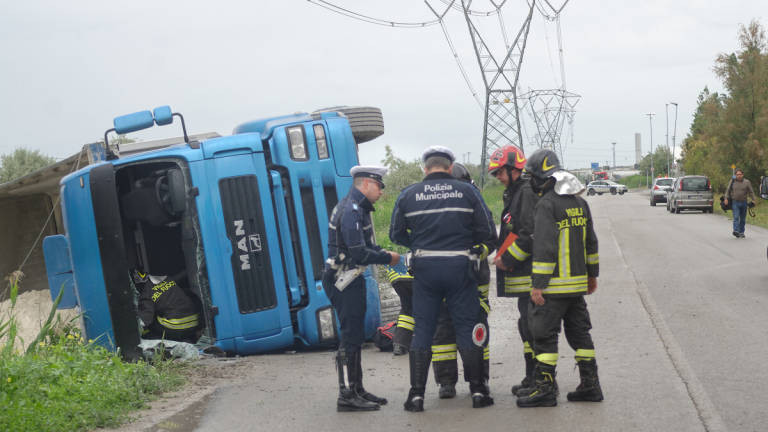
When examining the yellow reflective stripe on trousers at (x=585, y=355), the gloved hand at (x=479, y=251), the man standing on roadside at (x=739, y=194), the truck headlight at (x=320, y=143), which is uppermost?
the truck headlight at (x=320, y=143)

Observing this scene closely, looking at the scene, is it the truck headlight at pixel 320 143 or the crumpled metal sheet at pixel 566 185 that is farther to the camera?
the truck headlight at pixel 320 143

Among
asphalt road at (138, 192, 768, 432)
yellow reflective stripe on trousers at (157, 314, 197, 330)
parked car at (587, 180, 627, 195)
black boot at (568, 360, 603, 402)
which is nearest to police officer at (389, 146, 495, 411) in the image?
asphalt road at (138, 192, 768, 432)

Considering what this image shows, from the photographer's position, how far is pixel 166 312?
8.55 meters

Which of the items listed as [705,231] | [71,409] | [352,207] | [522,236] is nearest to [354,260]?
[352,207]

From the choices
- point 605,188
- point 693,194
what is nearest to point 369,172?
point 693,194

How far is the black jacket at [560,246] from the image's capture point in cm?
581

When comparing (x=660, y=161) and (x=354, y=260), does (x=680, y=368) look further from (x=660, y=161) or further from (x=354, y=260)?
(x=660, y=161)

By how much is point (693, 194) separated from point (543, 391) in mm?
32862

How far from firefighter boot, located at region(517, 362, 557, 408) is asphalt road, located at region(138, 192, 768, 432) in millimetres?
62

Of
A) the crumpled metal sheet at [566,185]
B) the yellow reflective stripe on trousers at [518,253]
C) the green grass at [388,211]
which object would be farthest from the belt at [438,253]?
the green grass at [388,211]

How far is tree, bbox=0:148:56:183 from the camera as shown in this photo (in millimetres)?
48500

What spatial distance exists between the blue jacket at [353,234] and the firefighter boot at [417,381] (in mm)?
796

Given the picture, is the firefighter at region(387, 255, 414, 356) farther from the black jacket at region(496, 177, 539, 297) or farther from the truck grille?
the truck grille

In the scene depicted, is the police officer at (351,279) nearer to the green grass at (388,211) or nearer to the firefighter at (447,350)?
the firefighter at (447,350)
